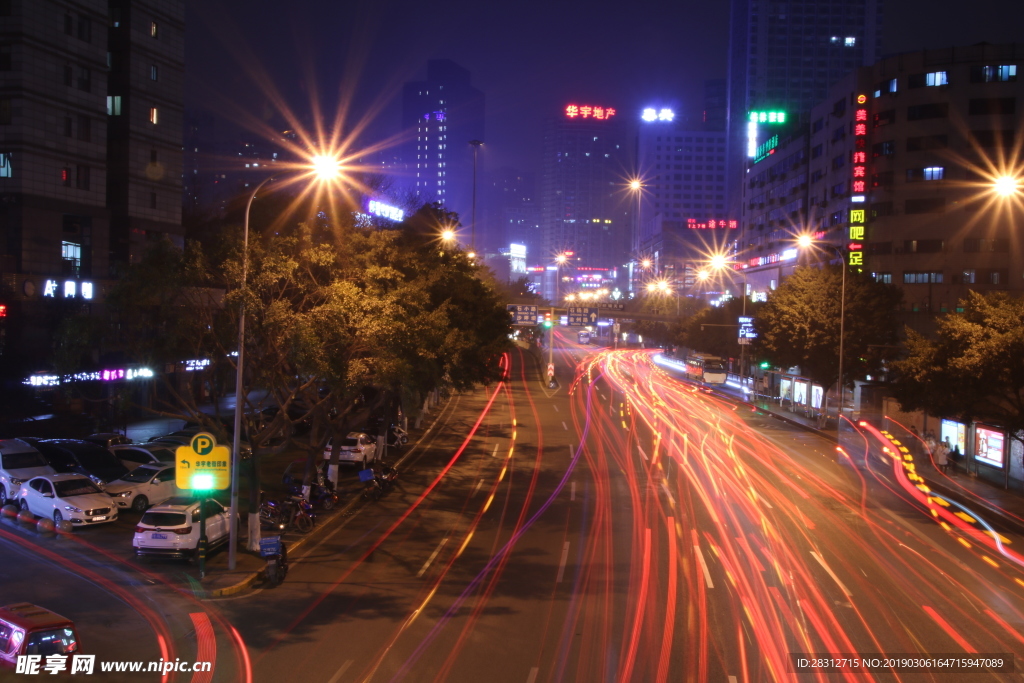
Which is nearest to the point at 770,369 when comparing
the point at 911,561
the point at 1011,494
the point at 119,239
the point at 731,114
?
the point at 1011,494

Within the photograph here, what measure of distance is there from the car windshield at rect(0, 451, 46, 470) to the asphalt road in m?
7.87

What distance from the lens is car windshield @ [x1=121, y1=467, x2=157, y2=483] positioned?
75.5 ft

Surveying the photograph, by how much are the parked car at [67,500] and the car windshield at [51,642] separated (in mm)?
10755

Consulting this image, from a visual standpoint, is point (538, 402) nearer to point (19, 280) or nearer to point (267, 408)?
point (267, 408)

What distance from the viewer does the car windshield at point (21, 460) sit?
76.4 feet

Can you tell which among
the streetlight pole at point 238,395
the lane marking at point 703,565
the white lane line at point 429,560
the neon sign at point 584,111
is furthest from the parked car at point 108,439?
the neon sign at point 584,111

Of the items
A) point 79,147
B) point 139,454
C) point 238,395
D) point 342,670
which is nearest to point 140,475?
point 139,454

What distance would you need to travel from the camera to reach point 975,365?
25.3 metres

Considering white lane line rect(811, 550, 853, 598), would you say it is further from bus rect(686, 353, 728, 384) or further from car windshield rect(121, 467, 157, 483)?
bus rect(686, 353, 728, 384)

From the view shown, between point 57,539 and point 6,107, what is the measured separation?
27.5 metres

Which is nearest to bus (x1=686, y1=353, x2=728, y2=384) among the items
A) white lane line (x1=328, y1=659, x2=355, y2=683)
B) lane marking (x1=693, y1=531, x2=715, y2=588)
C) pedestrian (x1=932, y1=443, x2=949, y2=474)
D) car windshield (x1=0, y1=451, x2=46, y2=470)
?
pedestrian (x1=932, y1=443, x2=949, y2=474)

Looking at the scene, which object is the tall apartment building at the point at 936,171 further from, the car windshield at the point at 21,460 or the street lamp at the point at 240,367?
the car windshield at the point at 21,460

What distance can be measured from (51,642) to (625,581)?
10576 mm

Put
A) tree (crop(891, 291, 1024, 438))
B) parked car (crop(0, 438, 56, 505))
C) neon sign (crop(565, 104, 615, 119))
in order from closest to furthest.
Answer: parked car (crop(0, 438, 56, 505)) → tree (crop(891, 291, 1024, 438)) → neon sign (crop(565, 104, 615, 119))
